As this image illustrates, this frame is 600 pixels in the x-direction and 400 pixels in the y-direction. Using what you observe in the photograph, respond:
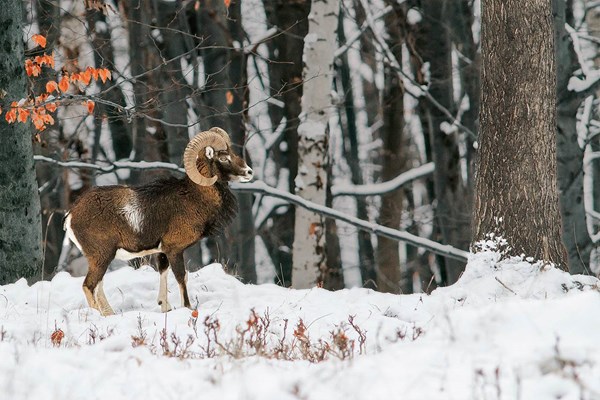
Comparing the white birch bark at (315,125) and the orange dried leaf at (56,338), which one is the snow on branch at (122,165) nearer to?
the white birch bark at (315,125)

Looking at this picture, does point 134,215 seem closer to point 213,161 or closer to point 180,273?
point 180,273

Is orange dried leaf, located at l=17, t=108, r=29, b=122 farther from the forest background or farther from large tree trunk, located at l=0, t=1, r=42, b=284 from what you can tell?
the forest background

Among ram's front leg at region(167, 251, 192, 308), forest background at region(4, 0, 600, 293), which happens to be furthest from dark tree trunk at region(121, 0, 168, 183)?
ram's front leg at region(167, 251, 192, 308)

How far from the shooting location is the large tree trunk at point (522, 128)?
373 inches

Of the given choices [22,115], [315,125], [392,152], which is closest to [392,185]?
[392,152]

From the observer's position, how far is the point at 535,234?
375 inches

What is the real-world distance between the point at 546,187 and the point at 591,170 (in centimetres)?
1812

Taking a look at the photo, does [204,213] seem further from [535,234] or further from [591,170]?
[591,170]

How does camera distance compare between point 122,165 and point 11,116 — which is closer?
point 11,116

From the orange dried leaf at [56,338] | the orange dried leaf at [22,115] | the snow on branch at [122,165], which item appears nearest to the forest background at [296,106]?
the snow on branch at [122,165]

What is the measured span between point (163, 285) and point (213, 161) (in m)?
1.47

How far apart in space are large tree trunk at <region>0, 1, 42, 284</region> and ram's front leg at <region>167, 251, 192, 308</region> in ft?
7.43

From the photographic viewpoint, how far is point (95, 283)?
1005 centimetres

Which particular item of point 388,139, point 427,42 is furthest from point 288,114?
point 427,42
